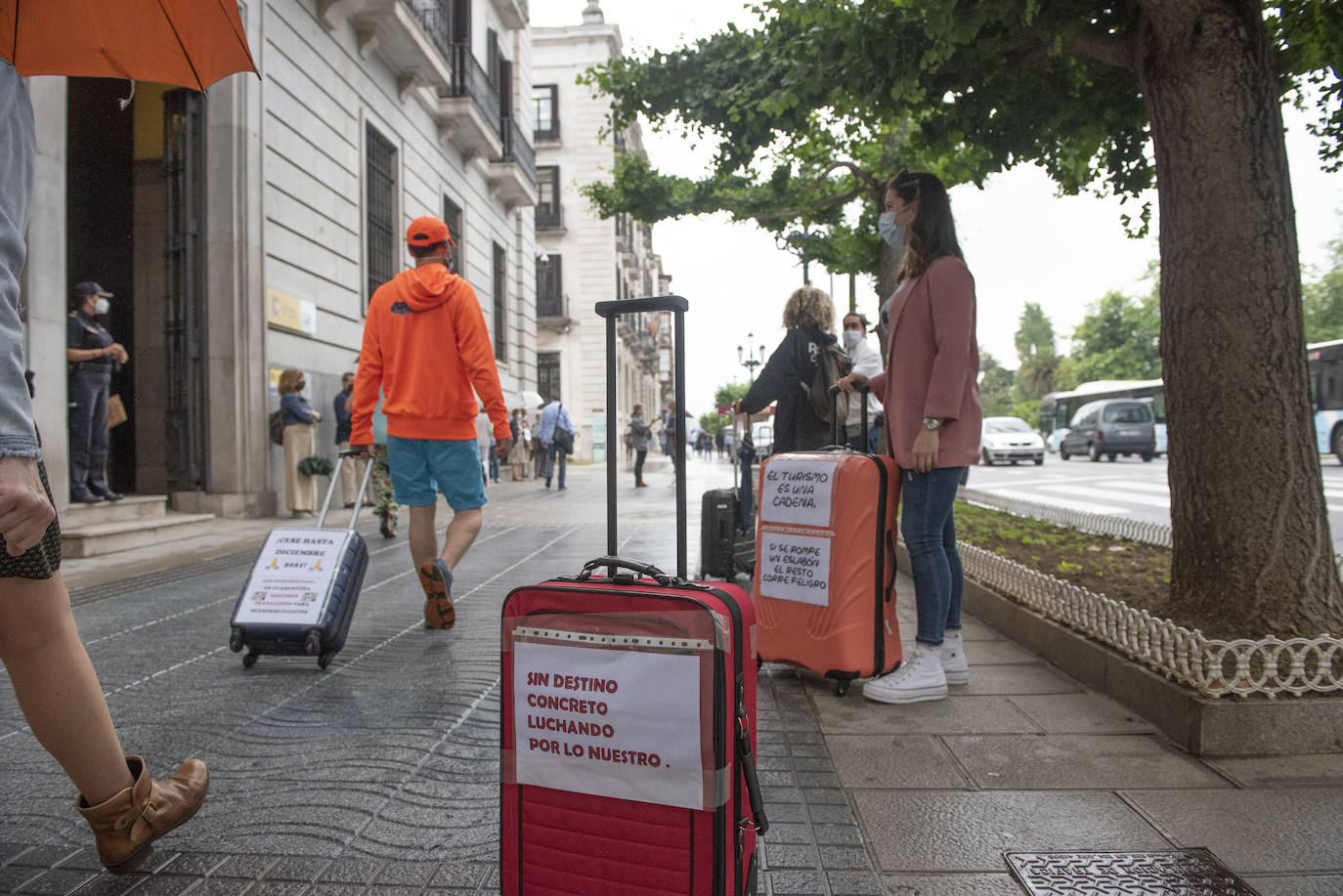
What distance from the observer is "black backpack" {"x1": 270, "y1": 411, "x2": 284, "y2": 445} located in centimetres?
1052

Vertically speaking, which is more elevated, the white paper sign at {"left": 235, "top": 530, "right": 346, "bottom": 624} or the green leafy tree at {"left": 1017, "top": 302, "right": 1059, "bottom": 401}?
the green leafy tree at {"left": 1017, "top": 302, "right": 1059, "bottom": 401}

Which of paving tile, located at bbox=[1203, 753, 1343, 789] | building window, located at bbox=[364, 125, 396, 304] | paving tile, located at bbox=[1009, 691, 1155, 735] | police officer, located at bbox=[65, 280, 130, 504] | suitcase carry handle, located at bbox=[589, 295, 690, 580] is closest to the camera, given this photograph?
suitcase carry handle, located at bbox=[589, 295, 690, 580]

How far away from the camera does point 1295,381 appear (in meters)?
3.30

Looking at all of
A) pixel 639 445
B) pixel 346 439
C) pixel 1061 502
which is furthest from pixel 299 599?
pixel 639 445

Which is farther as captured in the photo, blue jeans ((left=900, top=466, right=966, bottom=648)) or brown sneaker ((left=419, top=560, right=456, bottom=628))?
brown sneaker ((left=419, top=560, right=456, bottom=628))

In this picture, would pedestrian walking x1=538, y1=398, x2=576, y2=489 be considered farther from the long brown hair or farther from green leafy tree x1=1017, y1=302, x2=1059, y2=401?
green leafy tree x1=1017, y1=302, x2=1059, y2=401

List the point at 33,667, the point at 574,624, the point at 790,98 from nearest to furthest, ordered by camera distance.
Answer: the point at 574,624
the point at 33,667
the point at 790,98

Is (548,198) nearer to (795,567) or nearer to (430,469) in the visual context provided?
(430,469)

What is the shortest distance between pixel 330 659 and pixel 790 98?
12.9ft

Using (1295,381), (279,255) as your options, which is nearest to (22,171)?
(1295,381)

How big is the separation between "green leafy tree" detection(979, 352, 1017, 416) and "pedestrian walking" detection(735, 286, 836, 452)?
383 feet

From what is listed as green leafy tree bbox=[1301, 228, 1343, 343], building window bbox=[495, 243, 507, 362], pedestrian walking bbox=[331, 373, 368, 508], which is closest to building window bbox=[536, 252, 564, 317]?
building window bbox=[495, 243, 507, 362]

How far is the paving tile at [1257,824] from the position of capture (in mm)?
2105

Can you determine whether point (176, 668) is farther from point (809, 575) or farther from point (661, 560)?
point (661, 560)
